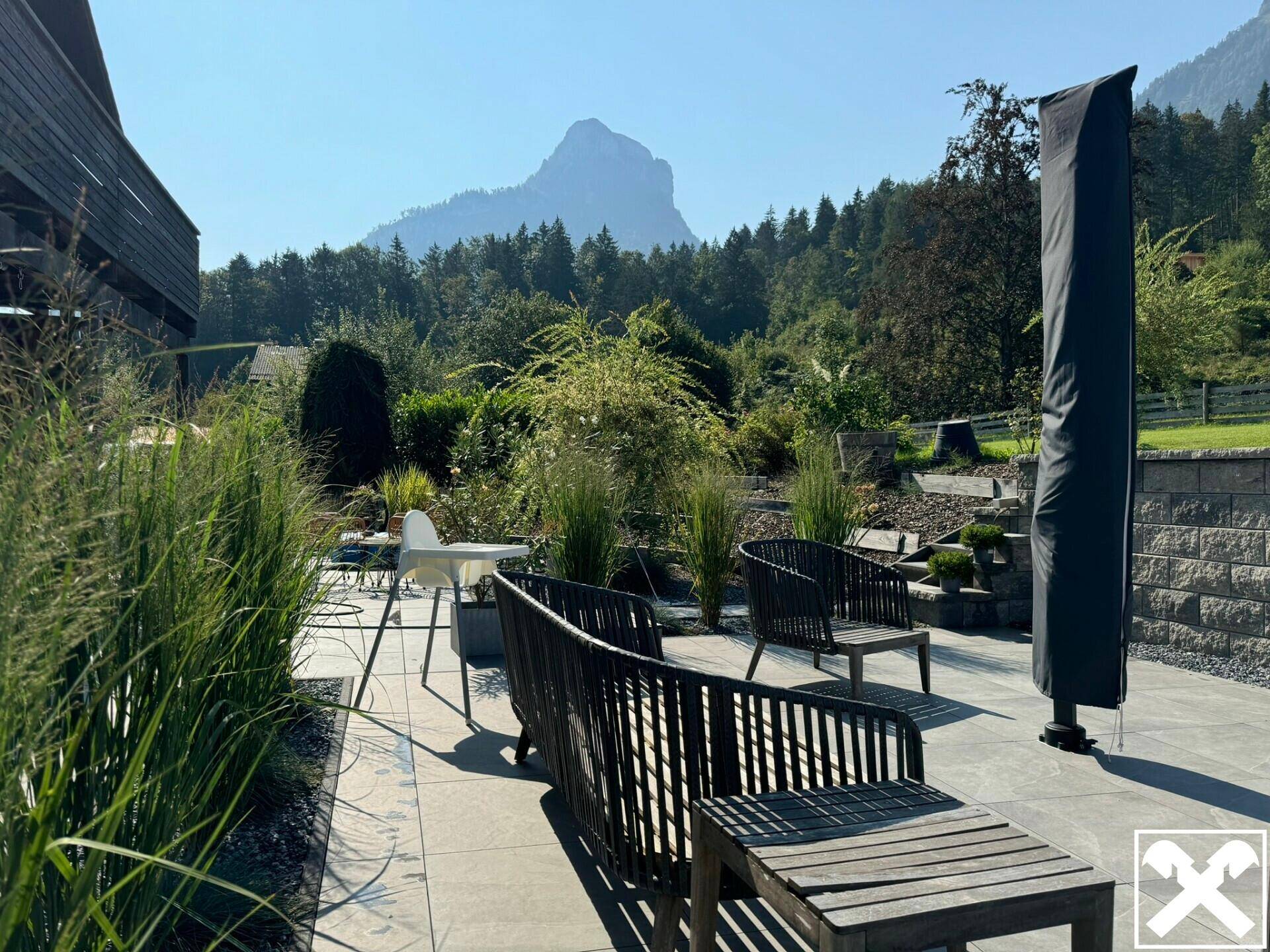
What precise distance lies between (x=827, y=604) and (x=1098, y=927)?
334cm

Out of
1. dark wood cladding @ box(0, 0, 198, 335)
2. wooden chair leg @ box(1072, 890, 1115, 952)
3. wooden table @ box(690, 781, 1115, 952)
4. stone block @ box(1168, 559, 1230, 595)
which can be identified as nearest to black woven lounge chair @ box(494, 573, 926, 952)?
wooden table @ box(690, 781, 1115, 952)

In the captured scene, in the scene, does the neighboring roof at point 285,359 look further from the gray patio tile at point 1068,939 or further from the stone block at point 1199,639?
the gray patio tile at point 1068,939

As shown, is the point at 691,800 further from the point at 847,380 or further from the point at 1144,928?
the point at 847,380

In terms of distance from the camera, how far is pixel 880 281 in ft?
175

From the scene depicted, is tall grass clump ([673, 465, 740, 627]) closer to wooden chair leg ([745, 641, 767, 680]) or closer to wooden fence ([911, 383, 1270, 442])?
wooden chair leg ([745, 641, 767, 680])

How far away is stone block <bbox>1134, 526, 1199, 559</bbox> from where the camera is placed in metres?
5.83

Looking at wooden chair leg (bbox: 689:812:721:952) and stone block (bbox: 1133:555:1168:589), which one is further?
stone block (bbox: 1133:555:1168:589)

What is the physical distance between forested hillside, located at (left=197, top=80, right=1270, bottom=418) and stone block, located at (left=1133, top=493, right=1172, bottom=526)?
560 centimetres

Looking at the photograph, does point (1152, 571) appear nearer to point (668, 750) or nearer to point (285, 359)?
point (668, 750)

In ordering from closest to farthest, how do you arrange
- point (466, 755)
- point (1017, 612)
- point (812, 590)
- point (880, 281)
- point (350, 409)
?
point (466, 755) → point (812, 590) → point (1017, 612) → point (350, 409) → point (880, 281)

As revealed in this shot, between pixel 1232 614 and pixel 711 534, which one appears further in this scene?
pixel 711 534

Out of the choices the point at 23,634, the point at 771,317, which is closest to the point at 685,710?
the point at 23,634

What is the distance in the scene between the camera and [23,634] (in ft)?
3.28

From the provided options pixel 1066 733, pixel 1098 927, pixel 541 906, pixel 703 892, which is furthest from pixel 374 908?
pixel 1066 733
